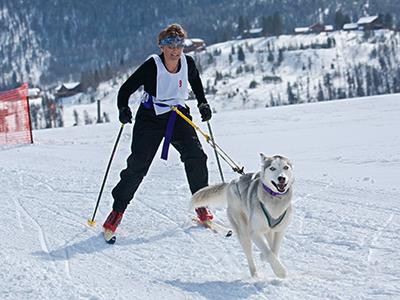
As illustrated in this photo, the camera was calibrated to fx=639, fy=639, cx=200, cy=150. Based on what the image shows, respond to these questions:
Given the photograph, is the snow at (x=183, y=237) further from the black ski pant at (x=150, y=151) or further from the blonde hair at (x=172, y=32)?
the blonde hair at (x=172, y=32)

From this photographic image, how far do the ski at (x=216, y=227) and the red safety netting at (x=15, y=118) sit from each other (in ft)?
38.0

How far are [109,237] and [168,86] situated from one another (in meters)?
1.49

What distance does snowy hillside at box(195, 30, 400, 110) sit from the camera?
115 metres

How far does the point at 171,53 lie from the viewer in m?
5.80

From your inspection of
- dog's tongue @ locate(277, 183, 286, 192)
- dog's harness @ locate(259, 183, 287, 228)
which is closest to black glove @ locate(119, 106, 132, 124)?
dog's harness @ locate(259, 183, 287, 228)

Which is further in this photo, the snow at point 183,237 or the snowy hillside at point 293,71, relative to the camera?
the snowy hillside at point 293,71

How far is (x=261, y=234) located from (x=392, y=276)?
931 mm

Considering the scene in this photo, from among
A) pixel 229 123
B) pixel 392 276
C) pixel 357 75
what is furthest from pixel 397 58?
pixel 392 276

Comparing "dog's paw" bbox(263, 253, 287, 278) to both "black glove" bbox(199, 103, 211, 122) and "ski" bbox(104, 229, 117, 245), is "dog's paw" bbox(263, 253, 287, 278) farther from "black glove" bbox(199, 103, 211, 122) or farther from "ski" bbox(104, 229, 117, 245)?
"black glove" bbox(199, 103, 211, 122)

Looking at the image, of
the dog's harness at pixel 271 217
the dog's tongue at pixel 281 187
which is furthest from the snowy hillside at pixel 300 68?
the dog's tongue at pixel 281 187

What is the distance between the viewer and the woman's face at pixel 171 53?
5.79 meters

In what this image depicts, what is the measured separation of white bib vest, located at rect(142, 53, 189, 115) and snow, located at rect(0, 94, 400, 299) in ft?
4.01

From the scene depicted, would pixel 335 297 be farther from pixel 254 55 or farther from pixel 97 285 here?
pixel 254 55

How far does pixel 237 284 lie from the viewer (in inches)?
174
